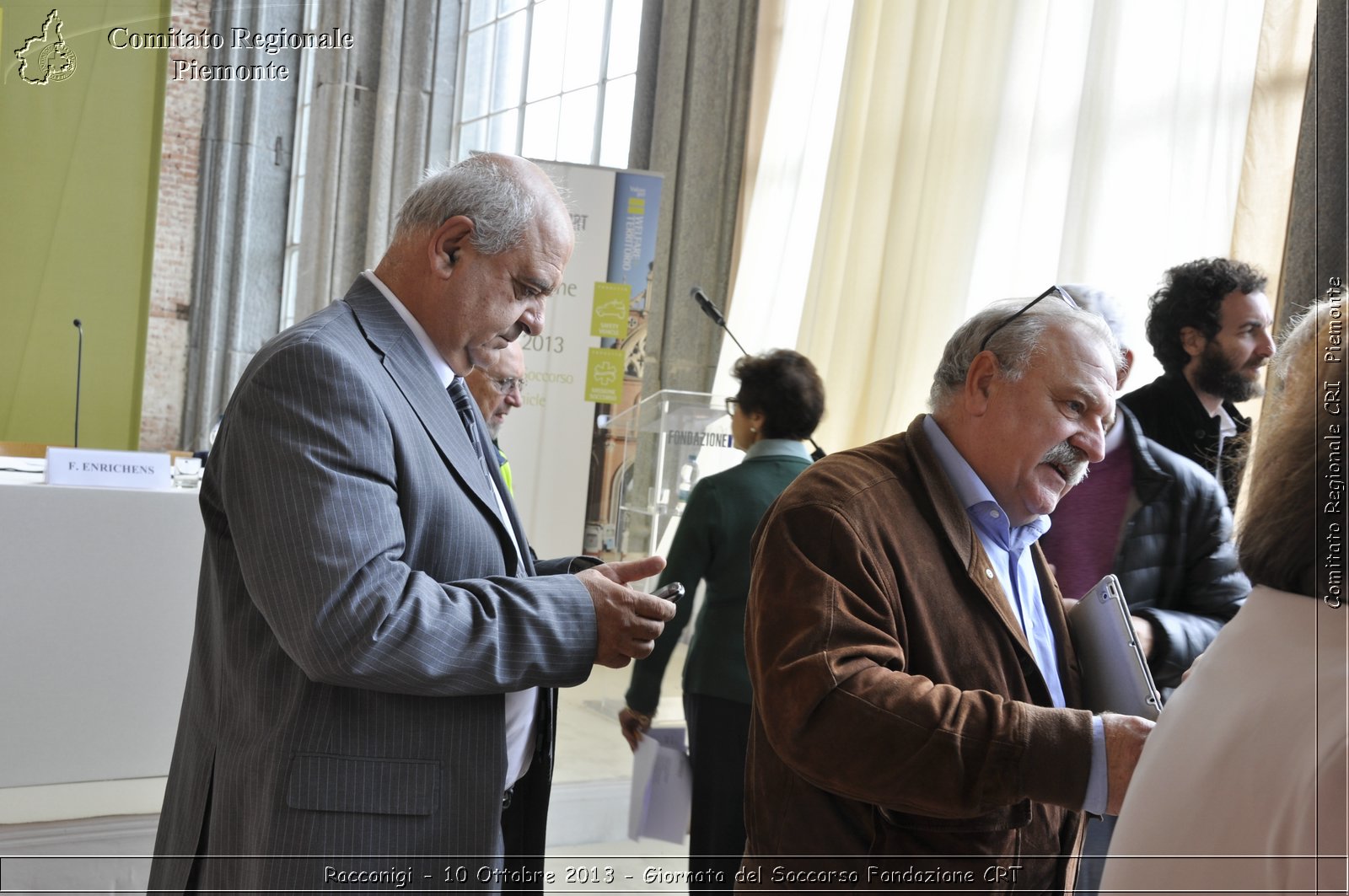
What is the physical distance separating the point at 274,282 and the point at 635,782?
10.6 m

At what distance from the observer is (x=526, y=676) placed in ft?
5.05

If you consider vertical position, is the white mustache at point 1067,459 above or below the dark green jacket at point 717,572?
above

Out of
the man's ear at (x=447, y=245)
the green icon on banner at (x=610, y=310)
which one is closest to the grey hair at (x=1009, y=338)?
the man's ear at (x=447, y=245)

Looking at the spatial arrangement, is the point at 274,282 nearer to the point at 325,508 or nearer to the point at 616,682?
the point at 616,682

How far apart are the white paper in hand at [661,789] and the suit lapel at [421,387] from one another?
4.98 feet

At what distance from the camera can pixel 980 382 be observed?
1.74 m

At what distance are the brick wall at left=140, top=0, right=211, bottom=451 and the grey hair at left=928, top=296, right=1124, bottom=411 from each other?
1173cm

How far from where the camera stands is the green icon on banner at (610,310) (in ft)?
16.9

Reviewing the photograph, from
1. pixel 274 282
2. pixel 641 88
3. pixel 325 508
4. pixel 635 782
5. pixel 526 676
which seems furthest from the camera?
pixel 274 282

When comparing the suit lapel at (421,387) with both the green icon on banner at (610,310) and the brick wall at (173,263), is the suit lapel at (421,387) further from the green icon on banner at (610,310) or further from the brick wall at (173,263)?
the brick wall at (173,263)

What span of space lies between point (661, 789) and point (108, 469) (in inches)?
87.8

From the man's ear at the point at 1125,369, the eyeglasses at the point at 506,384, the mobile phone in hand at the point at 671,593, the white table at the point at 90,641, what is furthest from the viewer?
the white table at the point at 90,641

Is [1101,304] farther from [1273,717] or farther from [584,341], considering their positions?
[584,341]

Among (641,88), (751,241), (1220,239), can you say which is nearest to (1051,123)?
(1220,239)
